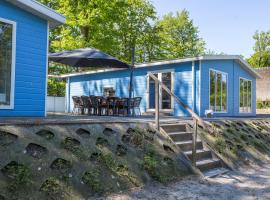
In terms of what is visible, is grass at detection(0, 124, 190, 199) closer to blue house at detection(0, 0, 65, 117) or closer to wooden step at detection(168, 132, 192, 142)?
wooden step at detection(168, 132, 192, 142)

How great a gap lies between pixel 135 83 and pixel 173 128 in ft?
27.1

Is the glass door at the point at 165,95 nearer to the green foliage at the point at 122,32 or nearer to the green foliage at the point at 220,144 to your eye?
the green foliage at the point at 122,32

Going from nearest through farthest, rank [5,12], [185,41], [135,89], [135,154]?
[135,154], [5,12], [135,89], [185,41]

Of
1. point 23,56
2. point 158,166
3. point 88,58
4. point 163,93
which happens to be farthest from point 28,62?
point 163,93

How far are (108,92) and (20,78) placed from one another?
28.9ft

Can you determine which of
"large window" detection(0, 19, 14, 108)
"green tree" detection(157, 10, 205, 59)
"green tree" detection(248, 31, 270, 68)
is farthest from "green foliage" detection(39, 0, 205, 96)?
"green tree" detection(248, 31, 270, 68)

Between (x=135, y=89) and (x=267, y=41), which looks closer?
(x=135, y=89)

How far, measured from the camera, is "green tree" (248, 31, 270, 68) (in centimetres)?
4506

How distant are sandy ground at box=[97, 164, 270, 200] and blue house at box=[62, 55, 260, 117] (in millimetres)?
7022

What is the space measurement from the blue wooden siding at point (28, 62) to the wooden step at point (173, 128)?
3.36m

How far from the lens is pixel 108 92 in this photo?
627 inches

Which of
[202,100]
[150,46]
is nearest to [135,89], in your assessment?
[202,100]

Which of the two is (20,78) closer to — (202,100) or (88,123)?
(88,123)

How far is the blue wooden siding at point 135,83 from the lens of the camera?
12.9 metres
